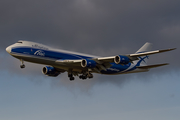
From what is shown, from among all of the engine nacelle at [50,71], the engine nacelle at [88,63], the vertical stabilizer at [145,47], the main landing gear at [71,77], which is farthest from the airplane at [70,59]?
the vertical stabilizer at [145,47]

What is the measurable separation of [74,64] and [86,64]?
299cm

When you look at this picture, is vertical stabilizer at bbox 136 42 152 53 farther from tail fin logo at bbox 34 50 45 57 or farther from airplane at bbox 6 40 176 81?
tail fin logo at bbox 34 50 45 57

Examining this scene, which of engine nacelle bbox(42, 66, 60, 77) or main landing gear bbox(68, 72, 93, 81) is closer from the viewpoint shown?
main landing gear bbox(68, 72, 93, 81)

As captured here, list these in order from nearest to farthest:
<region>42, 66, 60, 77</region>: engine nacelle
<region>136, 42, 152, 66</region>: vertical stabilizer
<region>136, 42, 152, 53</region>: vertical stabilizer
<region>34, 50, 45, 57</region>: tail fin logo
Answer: <region>34, 50, 45, 57</region>: tail fin logo → <region>42, 66, 60, 77</region>: engine nacelle → <region>136, 42, 152, 66</region>: vertical stabilizer → <region>136, 42, 152, 53</region>: vertical stabilizer

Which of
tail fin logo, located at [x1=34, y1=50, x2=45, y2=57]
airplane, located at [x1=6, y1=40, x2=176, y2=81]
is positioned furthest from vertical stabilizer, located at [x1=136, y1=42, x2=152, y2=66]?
tail fin logo, located at [x1=34, y1=50, x2=45, y2=57]

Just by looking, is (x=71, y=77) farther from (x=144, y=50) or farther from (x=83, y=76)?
(x=144, y=50)

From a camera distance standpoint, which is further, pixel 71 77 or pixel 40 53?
pixel 71 77

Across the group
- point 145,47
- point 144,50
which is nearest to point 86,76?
point 144,50

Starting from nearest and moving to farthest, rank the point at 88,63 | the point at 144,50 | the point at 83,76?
1. the point at 88,63
2. the point at 83,76
3. the point at 144,50

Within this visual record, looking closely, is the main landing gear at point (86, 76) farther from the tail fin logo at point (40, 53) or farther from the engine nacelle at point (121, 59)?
the tail fin logo at point (40, 53)

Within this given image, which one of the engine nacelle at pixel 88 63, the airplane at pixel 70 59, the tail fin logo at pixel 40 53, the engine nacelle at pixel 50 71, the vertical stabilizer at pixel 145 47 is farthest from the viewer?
the vertical stabilizer at pixel 145 47

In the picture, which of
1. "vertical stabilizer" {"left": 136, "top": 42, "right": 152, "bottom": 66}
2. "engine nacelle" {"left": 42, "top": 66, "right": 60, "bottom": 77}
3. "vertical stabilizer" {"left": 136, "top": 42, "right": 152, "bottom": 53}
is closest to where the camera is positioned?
"engine nacelle" {"left": 42, "top": 66, "right": 60, "bottom": 77}

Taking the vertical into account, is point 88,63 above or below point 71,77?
above

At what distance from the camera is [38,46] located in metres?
58.3
